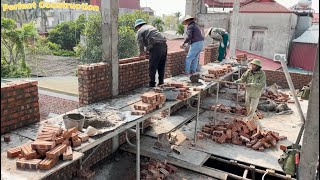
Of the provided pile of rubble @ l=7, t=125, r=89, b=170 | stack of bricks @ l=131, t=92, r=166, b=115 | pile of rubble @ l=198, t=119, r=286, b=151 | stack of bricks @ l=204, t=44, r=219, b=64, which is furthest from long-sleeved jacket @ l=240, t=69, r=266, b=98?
pile of rubble @ l=7, t=125, r=89, b=170

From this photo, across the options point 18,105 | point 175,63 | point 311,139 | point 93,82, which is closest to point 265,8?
point 175,63

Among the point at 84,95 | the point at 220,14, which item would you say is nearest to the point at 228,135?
the point at 84,95

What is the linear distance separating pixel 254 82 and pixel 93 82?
4401mm

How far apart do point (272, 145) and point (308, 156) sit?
3.18 m

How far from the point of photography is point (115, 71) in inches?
228

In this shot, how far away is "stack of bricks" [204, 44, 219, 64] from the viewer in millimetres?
11070

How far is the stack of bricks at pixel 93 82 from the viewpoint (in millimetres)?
5152

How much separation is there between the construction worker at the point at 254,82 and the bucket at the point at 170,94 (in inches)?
98.5

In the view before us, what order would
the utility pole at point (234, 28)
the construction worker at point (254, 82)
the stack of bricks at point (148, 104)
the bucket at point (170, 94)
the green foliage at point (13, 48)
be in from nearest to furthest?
the stack of bricks at point (148, 104) → the bucket at point (170, 94) → the construction worker at point (254, 82) → the utility pole at point (234, 28) → the green foliage at point (13, 48)

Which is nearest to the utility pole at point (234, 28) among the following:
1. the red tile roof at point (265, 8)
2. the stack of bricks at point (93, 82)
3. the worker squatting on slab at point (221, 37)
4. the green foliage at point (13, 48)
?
the worker squatting on slab at point (221, 37)

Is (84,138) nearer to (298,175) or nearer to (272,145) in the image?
(298,175)

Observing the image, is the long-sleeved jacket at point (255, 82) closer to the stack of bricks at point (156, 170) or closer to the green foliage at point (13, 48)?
the stack of bricks at point (156, 170)

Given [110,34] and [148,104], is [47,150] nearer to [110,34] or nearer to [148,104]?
[148,104]

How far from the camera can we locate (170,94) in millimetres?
5711
